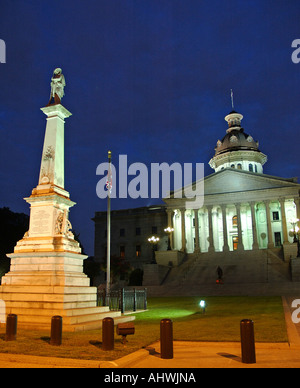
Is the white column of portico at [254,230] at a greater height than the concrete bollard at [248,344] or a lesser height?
greater

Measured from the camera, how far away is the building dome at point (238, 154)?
75875mm

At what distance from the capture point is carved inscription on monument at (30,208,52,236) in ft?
50.8

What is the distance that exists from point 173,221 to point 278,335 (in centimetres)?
5087

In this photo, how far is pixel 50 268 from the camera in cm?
1488

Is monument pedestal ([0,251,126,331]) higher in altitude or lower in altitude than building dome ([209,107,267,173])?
lower

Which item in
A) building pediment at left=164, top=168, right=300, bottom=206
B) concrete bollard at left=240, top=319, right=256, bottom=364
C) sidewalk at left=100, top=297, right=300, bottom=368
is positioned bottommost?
sidewalk at left=100, top=297, right=300, bottom=368

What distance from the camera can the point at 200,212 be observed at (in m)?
63.6

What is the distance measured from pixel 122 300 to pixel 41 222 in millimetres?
6916

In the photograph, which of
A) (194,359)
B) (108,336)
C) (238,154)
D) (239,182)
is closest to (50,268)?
(108,336)

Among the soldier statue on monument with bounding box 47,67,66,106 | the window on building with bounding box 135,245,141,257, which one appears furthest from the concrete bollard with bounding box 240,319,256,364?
the window on building with bounding box 135,245,141,257

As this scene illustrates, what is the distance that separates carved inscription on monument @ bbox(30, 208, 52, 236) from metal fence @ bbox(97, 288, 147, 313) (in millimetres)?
5658

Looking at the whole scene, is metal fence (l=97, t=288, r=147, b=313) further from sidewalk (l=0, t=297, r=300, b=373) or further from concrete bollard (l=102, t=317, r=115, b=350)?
concrete bollard (l=102, t=317, r=115, b=350)

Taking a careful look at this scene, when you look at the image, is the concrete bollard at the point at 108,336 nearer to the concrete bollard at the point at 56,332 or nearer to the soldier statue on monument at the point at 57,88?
the concrete bollard at the point at 56,332

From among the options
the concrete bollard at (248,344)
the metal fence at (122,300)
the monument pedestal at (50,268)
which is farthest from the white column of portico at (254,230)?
the concrete bollard at (248,344)
